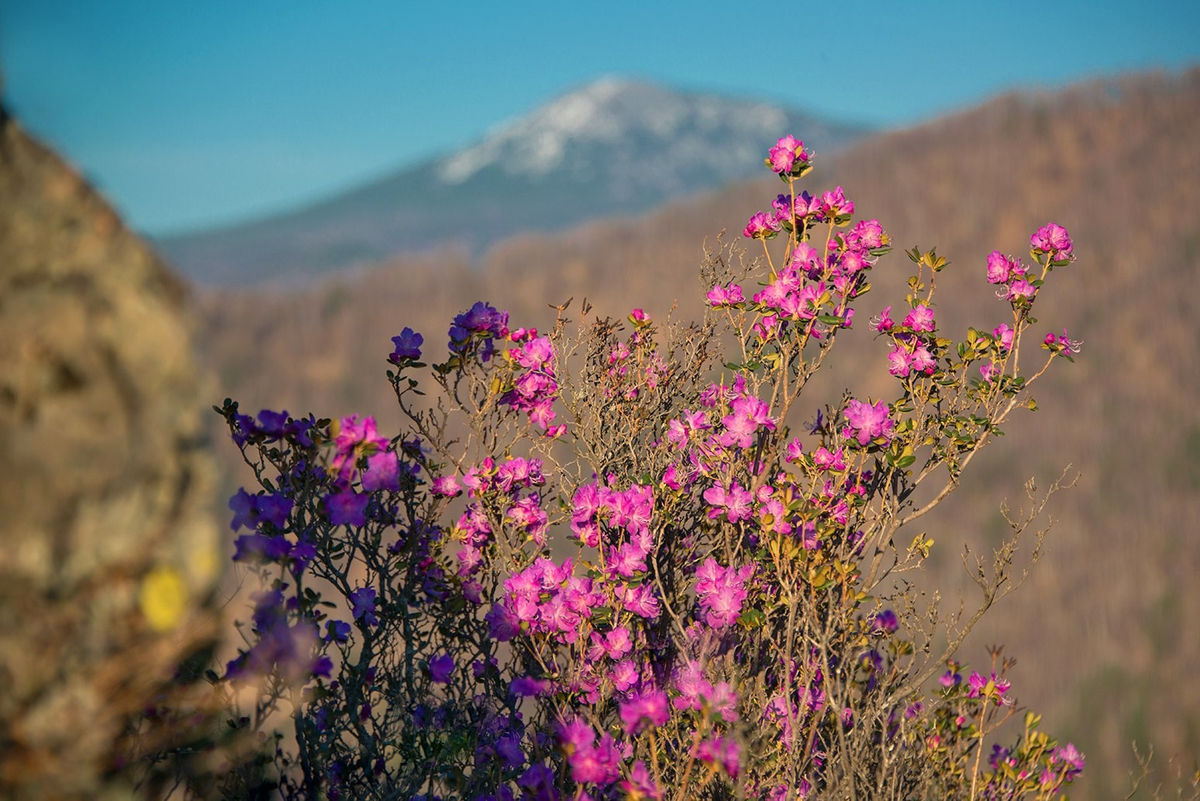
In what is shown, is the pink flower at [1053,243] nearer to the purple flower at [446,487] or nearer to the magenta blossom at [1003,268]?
the magenta blossom at [1003,268]

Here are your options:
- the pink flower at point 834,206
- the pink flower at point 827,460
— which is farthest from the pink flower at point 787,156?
the pink flower at point 827,460

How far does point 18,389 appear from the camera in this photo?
1.29 m

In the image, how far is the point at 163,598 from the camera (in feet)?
4.49

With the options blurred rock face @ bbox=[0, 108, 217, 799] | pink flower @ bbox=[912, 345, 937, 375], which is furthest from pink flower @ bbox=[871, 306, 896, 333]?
blurred rock face @ bbox=[0, 108, 217, 799]

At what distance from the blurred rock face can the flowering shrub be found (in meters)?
A: 0.92

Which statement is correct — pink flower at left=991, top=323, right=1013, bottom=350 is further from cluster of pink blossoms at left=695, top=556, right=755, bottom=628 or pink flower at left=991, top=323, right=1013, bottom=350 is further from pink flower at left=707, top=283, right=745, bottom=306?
cluster of pink blossoms at left=695, top=556, right=755, bottom=628

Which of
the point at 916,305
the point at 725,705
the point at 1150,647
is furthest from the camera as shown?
the point at 1150,647

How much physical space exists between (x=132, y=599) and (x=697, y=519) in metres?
1.96

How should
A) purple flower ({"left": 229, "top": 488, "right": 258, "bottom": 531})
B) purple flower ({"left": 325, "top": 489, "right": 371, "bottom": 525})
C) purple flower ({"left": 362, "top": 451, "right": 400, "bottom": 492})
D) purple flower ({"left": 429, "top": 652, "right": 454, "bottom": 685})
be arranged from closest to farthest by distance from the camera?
purple flower ({"left": 229, "top": 488, "right": 258, "bottom": 531}), purple flower ({"left": 325, "top": 489, "right": 371, "bottom": 525}), purple flower ({"left": 362, "top": 451, "right": 400, "bottom": 492}), purple flower ({"left": 429, "top": 652, "right": 454, "bottom": 685})

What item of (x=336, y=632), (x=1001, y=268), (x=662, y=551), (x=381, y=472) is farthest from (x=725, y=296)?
(x=336, y=632)

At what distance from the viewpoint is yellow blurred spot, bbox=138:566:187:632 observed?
1355mm

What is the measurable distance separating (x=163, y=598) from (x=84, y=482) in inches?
8.0

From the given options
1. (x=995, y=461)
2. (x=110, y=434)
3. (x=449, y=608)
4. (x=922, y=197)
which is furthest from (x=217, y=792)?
(x=922, y=197)

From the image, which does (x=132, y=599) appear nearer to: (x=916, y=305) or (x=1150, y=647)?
(x=916, y=305)
